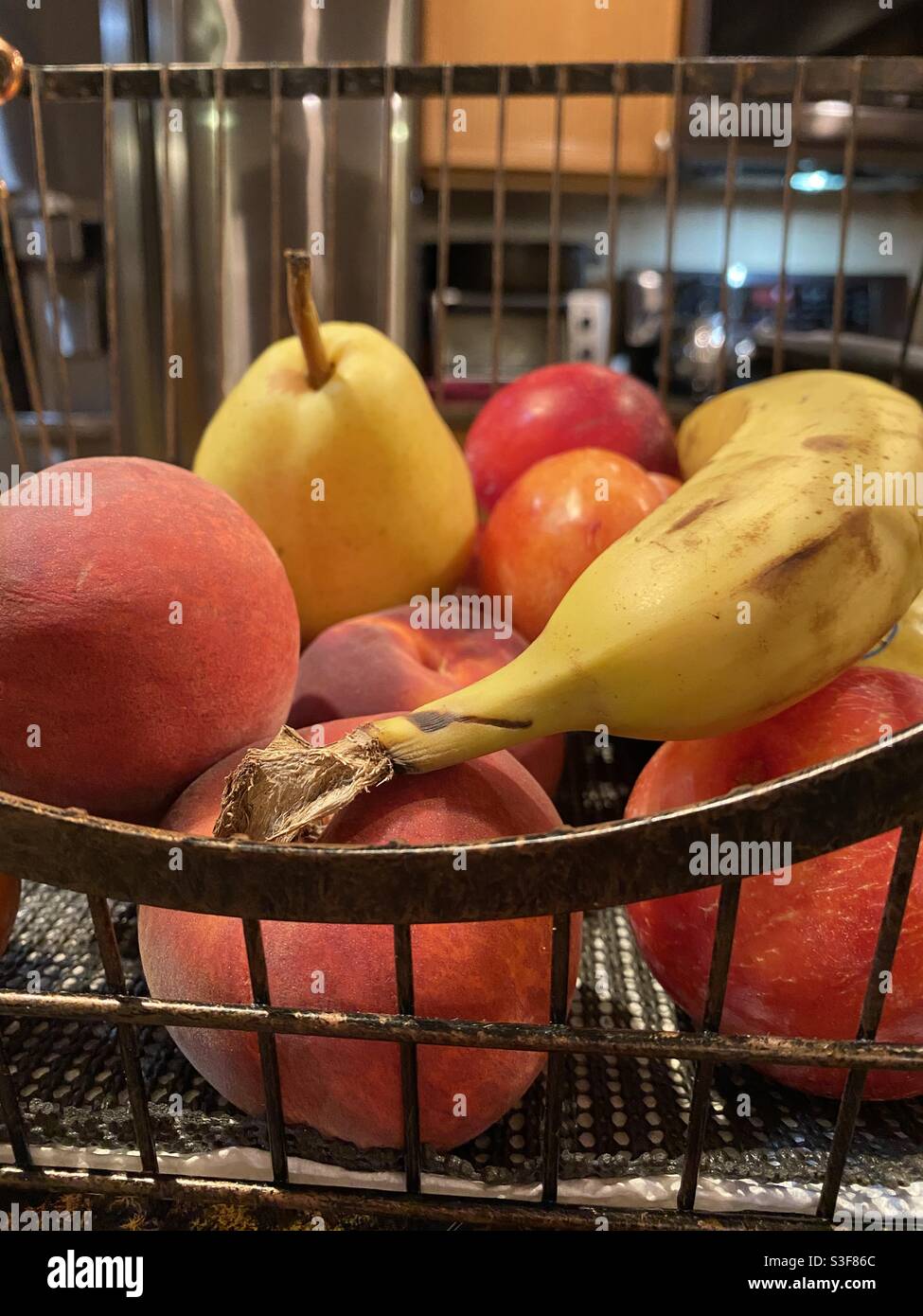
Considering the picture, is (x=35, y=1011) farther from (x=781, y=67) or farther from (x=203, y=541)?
(x=781, y=67)

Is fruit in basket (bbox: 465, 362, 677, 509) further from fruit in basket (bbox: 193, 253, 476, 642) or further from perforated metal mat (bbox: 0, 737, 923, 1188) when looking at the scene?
perforated metal mat (bbox: 0, 737, 923, 1188)

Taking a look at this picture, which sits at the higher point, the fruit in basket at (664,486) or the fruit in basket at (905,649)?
the fruit in basket at (664,486)

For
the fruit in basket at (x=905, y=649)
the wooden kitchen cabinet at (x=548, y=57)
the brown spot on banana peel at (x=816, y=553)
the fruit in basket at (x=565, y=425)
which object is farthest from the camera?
the wooden kitchen cabinet at (x=548, y=57)

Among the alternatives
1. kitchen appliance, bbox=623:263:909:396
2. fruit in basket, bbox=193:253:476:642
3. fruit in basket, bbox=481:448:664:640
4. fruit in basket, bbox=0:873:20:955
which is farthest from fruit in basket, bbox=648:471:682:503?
kitchen appliance, bbox=623:263:909:396

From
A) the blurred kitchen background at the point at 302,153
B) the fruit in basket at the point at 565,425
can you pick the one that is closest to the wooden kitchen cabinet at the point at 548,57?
the blurred kitchen background at the point at 302,153

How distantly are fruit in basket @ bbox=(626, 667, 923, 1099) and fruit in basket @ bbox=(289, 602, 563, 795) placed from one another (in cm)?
12

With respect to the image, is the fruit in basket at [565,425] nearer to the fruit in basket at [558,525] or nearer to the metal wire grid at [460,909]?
the fruit in basket at [558,525]

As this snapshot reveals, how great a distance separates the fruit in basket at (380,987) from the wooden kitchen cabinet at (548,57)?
47.2 inches

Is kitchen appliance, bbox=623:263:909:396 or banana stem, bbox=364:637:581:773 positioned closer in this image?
banana stem, bbox=364:637:581:773

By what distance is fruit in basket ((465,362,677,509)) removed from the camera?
1.96 ft

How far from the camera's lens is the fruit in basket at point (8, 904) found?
13.0 inches

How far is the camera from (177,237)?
1.35 meters

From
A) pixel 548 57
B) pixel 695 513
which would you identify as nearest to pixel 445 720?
pixel 695 513
